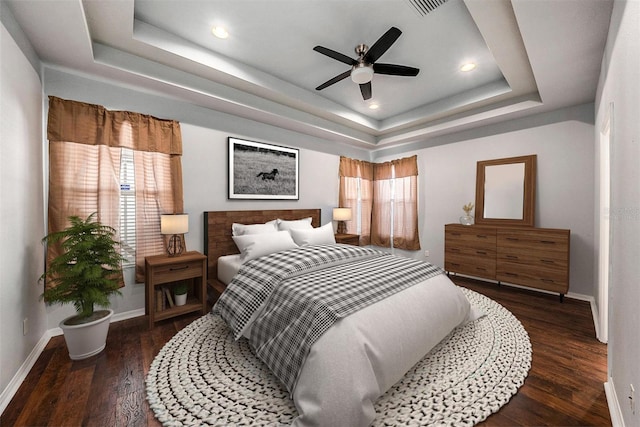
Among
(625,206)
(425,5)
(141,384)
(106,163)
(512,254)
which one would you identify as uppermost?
(425,5)

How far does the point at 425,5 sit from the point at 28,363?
162 inches

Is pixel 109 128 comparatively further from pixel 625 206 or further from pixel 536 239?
pixel 536 239

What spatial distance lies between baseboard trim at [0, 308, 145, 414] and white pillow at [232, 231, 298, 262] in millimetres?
1352

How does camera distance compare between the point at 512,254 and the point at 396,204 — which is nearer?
the point at 512,254

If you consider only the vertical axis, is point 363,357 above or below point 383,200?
below

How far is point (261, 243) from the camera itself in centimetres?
298

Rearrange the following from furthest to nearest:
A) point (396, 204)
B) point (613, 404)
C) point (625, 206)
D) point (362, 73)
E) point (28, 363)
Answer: point (396, 204), point (362, 73), point (28, 363), point (613, 404), point (625, 206)

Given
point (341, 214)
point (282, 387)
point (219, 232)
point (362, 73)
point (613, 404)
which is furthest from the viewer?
point (341, 214)

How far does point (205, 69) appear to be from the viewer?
2738 millimetres

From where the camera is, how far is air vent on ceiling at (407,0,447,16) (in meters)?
2.00

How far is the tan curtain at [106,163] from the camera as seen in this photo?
7.73 ft

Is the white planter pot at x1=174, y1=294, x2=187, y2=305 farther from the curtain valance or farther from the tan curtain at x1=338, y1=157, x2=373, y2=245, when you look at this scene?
the tan curtain at x1=338, y1=157, x2=373, y2=245

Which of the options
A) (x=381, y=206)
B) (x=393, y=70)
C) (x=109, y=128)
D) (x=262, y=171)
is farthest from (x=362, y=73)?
(x=381, y=206)

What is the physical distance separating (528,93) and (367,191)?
2.96m
